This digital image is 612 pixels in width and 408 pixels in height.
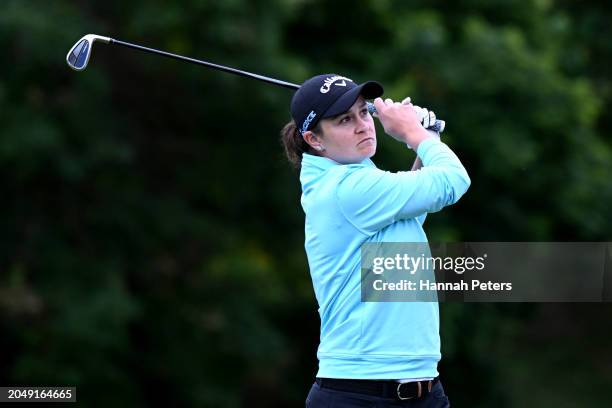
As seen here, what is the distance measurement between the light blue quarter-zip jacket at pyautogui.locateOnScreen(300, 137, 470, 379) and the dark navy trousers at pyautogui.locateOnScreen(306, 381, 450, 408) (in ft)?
0.20

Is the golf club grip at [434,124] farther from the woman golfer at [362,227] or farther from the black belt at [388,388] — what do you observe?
the black belt at [388,388]

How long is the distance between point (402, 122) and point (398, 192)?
11.7 inches

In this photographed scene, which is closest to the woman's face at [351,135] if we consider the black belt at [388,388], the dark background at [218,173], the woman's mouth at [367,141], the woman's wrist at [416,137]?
the woman's mouth at [367,141]

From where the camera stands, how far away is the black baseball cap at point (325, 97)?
341 centimetres

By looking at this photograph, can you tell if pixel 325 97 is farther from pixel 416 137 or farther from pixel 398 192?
pixel 398 192

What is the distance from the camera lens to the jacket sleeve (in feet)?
10.6

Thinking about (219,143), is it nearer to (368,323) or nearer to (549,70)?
(549,70)

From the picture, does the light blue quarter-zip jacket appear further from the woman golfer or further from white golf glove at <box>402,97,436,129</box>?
white golf glove at <box>402,97,436,129</box>

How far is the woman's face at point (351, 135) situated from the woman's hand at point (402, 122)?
0.06 metres

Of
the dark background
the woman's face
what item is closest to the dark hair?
the woman's face

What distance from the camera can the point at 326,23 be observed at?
516 inches

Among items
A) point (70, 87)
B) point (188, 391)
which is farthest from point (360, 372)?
point (188, 391)

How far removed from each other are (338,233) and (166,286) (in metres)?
10.2

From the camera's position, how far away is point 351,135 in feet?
11.3
